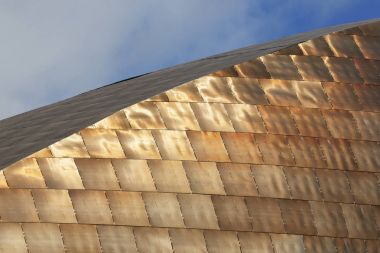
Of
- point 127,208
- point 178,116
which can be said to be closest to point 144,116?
point 178,116

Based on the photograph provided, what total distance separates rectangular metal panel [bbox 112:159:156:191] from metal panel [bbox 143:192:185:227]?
0.28 meters

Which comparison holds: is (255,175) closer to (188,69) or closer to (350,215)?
(350,215)

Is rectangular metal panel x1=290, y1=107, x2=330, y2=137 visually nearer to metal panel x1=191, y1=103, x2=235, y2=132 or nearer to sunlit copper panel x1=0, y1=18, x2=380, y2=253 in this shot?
sunlit copper panel x1=0, y1=18, x2=380, y2=253

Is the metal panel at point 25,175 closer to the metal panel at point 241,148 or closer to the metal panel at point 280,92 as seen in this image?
the metal panel at point 241,148

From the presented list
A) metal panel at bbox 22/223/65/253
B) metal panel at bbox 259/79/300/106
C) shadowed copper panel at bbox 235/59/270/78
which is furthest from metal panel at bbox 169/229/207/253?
shadowed copper panel at bbox 235/59/270/78

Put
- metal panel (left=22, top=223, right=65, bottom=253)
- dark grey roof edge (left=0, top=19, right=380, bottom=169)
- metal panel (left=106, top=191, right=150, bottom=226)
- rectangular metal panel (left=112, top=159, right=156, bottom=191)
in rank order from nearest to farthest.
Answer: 1. metal panel (left=22, top=223, right=65, bottom=253)
2. metal panel (left=106, top=191, right=150, bottom=226)
3. rectangular metal panel (left=112, top=159, right=156, bottom=191)
4. dark grey roof edge (left=0, top=19, right=380, bottom=169)

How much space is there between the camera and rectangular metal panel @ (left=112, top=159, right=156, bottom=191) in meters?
29.9

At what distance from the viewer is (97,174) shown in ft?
97.5

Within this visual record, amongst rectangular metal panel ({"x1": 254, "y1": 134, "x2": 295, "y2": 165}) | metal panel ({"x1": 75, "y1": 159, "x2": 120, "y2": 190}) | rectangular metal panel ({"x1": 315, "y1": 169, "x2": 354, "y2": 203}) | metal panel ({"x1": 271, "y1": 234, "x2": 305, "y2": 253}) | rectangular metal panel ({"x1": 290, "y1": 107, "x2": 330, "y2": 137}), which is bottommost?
metal panel ({"x1": 271, "y1": 234, "x2": 305, "y2": 253})

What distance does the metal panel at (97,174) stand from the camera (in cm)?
2953

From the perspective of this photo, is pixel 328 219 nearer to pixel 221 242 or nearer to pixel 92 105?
pixel 221 242

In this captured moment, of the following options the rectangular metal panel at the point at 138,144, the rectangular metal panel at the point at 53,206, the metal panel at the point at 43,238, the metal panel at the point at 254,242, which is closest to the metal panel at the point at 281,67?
the rectangular metal panel at the point at 138,144

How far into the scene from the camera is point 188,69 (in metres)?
38.7

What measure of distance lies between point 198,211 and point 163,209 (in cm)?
100
